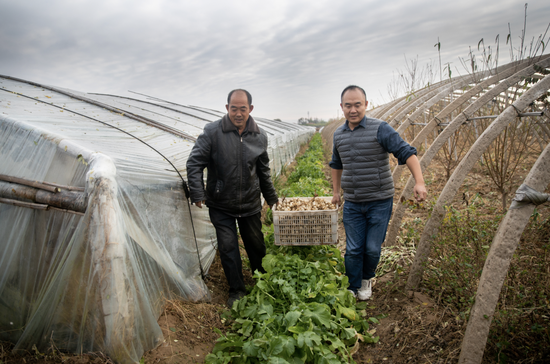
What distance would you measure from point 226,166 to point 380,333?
76.8 inches

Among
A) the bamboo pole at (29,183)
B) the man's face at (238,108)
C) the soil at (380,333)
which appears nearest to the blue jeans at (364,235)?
the soil at (380,333)

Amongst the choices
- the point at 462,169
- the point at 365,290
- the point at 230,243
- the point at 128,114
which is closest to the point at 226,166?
the point at 230,243

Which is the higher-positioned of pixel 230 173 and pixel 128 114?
pixel 128 114

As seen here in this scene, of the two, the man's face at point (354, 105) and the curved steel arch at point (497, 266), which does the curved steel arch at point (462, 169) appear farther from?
the man's face at point (354, 105)

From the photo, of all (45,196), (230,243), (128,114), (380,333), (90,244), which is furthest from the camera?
(128,114)

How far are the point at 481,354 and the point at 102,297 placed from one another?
239 centimetres

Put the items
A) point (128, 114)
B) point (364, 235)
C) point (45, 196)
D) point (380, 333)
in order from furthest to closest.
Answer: point (128, 114) → point (364, 235) → point (380, 333) → point (45, 196)

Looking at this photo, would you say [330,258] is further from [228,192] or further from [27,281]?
[27,281]

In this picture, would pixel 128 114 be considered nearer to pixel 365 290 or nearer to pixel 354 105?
pixel 354 105

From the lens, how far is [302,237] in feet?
11.2

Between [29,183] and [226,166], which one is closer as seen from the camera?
[29,183]

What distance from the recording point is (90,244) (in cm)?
212

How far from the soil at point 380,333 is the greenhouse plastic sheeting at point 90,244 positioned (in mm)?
95

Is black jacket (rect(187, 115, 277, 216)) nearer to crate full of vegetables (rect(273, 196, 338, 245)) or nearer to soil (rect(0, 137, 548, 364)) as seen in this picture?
crate full of vegetables (rect(273, 196, 338, 245))
